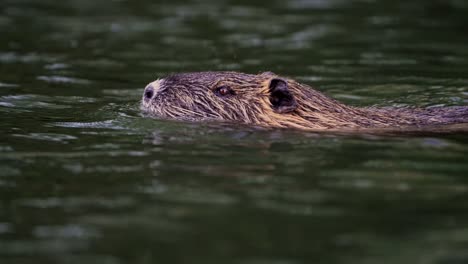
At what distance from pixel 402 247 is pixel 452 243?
0.28 m

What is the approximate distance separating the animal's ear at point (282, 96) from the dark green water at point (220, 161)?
14.9 inches

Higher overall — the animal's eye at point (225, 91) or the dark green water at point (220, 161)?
the animal's eye at point (225, 91)

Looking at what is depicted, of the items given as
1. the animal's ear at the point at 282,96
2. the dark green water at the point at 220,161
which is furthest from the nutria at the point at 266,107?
the dark green water at the point at 220,161

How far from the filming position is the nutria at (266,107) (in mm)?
8125

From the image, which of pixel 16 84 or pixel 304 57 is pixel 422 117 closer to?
pixel 304 57

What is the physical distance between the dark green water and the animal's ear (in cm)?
38

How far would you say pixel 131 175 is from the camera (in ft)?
20.7

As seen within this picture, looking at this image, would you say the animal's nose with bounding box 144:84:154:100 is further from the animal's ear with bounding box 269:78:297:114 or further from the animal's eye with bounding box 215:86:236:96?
the animal's ear with bounding box 269:78:297:114

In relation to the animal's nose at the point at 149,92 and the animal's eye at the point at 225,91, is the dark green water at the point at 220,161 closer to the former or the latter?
the animal's nose at the point at 149,92

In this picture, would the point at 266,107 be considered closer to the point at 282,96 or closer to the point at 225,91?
the point at 282,96

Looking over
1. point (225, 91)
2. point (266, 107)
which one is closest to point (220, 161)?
point (266, 107)

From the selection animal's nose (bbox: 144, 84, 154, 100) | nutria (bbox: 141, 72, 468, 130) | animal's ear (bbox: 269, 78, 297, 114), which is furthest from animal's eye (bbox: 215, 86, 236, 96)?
animal's nose (bbox: 144, 84, 154, 100)

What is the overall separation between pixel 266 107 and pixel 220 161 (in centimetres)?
163

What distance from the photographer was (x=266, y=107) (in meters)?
8.23
